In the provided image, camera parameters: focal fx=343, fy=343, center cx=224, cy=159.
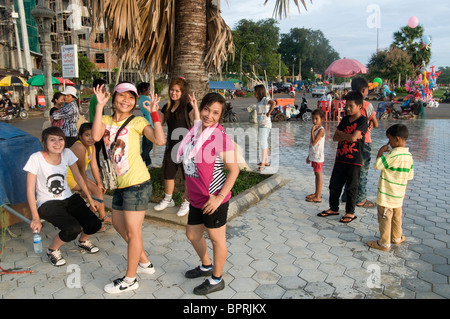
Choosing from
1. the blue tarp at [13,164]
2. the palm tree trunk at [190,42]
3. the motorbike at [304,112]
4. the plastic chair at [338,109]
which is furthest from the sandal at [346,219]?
the motorbike at [304,112]

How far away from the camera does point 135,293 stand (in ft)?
9.88

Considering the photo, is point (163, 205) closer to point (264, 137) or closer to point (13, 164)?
point (13, 164)

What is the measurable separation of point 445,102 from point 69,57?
117ft

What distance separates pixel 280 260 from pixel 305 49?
9922 cm

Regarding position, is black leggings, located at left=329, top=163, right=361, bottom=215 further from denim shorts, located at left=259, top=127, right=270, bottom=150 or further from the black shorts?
denim shorts, located at left=259, top=127, right=270, bottom=150

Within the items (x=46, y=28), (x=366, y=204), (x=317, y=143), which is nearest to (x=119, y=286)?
(x=317, y=143)

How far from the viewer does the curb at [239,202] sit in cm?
455

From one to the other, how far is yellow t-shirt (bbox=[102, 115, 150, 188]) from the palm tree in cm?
267

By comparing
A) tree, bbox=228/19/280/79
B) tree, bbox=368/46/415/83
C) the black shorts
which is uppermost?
tree, bbox=228/19/280/79

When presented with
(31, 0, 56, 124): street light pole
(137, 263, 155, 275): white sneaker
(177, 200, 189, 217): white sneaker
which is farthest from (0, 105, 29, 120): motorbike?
(137, 263, 155, 275): white sneaker

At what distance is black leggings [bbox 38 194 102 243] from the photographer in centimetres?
339
